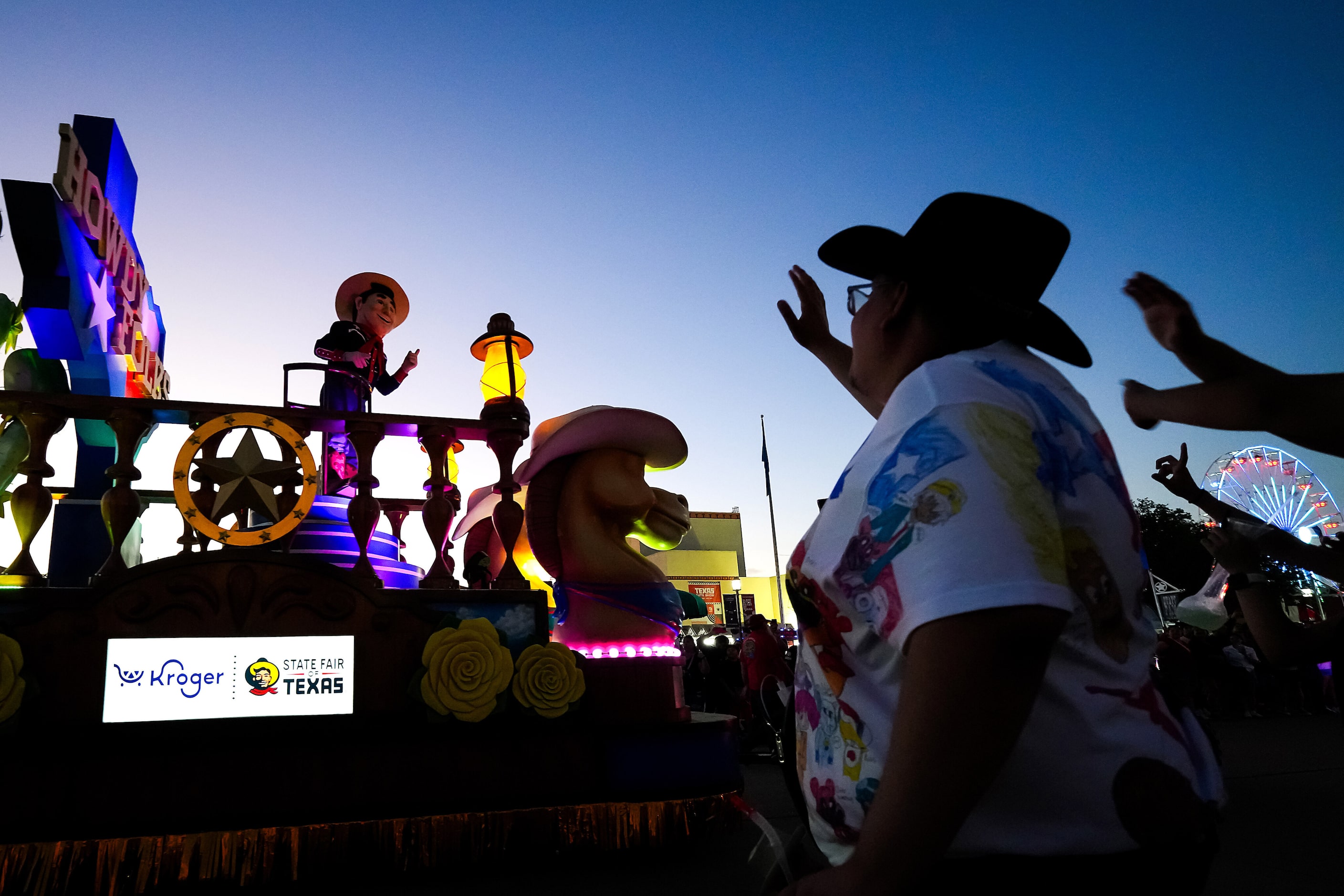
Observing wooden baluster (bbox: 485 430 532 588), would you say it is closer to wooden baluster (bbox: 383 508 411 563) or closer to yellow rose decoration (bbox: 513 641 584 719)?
yellow rose decoration (bbox: 513 641 584 719)

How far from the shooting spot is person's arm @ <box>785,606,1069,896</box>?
78 cm

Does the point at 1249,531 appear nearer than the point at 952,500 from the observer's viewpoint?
No

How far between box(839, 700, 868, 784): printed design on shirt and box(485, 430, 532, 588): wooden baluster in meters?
3.47

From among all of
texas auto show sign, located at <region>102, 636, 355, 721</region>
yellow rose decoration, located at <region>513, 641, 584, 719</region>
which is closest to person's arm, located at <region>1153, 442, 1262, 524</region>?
yellow rose decoration, located at <region>513, 641, 584, 719</region>

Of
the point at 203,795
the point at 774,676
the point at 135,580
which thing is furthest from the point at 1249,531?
the point at 774,676

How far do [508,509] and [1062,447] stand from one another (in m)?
3.64

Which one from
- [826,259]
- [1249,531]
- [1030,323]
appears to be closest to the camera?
[1030,323]

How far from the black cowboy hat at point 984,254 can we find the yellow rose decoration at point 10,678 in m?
4.01

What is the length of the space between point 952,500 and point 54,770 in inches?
163

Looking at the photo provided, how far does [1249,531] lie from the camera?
8.56 ft

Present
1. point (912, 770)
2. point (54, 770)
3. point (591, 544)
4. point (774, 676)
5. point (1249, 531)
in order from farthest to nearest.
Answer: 1. point (774, 676)
2. point (591, 544)
3. point (54, 770)
4. point (1249, 531)
5. point (912, 770)

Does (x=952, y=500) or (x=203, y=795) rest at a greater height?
(x=952, y=500)

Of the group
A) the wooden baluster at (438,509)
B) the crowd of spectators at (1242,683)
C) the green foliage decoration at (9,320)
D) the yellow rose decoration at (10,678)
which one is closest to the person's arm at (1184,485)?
the wooden baluster at (438,509)

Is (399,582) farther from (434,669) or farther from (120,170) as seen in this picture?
(120,170)
